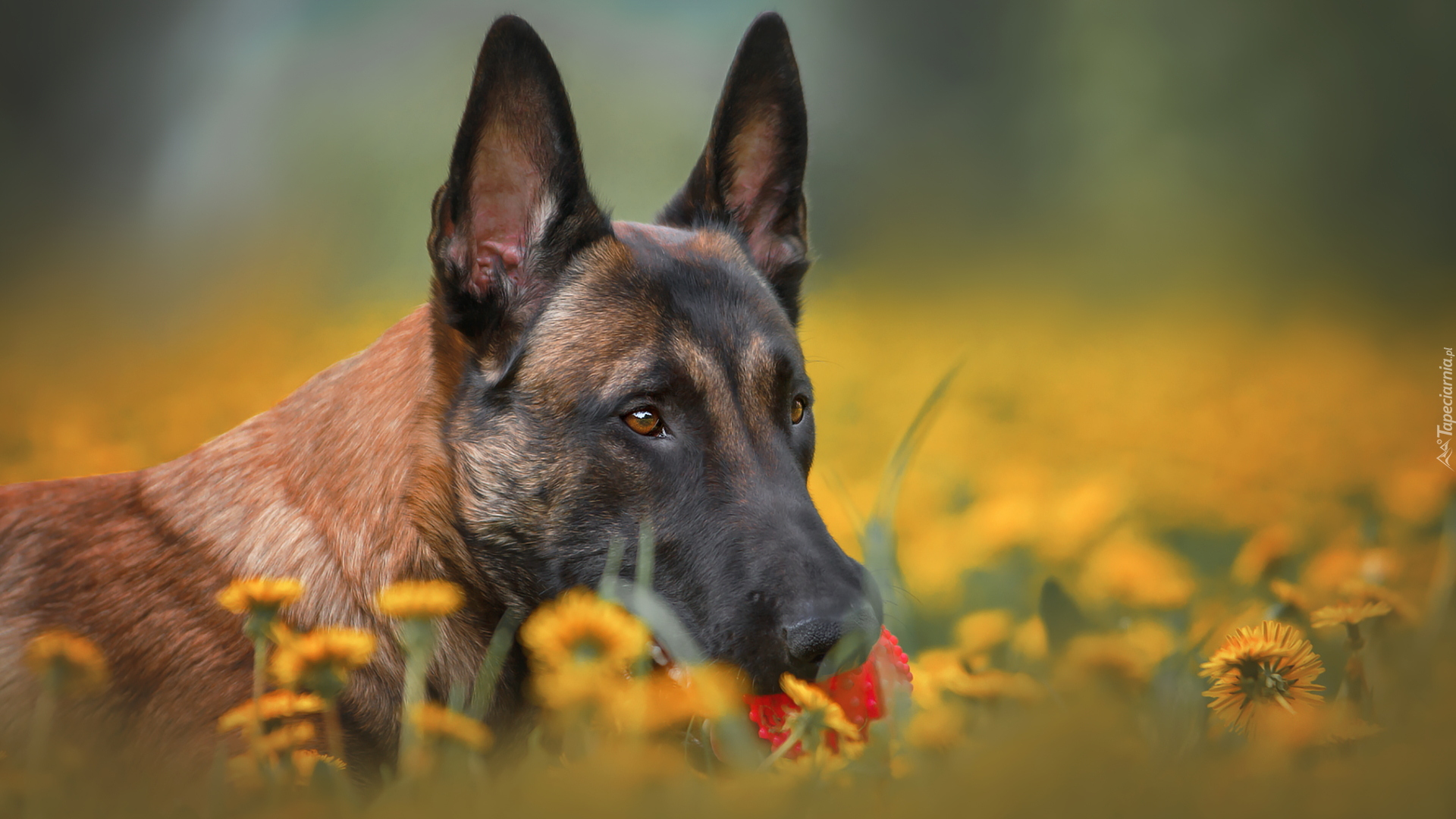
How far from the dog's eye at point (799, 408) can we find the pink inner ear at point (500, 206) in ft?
3.31

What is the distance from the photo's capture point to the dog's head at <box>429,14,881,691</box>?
2615 mm

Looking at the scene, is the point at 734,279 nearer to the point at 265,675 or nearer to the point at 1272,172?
the point at 265,675

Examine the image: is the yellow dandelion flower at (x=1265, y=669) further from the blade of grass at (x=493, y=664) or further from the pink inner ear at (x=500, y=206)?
the pink inner ear at (x=500, y=206)

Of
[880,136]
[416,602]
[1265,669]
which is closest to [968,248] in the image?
[880,136]

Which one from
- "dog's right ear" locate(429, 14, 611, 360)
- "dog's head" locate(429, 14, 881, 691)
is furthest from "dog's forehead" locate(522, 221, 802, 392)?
"dog's right ear" locate(429, 14, 611, 360)

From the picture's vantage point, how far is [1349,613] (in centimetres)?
214

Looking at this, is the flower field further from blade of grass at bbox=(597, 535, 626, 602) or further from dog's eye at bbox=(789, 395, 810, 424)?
dog's eye at bbox=(789, 395, 810, 424)

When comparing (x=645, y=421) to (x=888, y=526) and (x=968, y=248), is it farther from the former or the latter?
(x=968, y=248)

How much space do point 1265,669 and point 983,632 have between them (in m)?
0.95

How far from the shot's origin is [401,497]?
274cm

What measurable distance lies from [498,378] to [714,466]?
2.36 feet

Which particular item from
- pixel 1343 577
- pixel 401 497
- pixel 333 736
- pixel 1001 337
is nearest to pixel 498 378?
pixel 401 497

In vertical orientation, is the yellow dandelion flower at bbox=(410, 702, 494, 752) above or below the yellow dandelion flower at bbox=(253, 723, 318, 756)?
above

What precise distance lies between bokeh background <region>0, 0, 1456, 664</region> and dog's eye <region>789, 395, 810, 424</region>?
1161mm
